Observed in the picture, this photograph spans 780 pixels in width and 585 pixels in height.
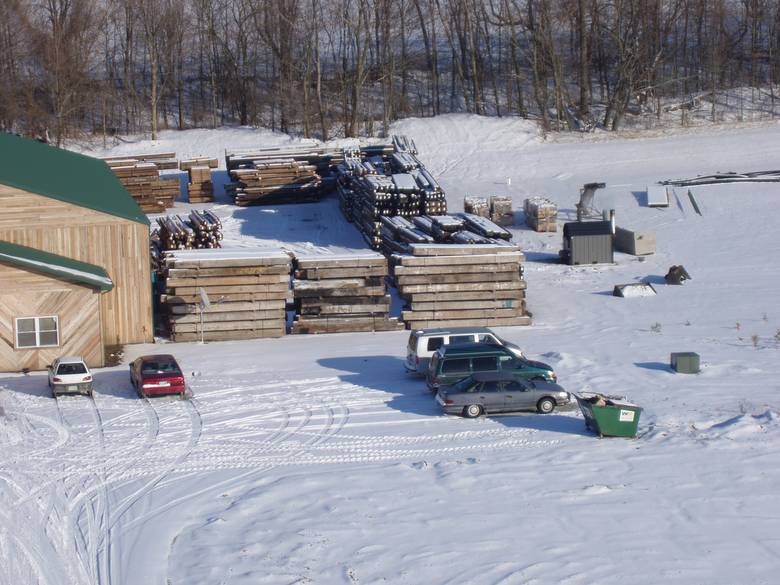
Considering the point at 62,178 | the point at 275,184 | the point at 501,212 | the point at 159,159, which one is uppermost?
the point at 159,159

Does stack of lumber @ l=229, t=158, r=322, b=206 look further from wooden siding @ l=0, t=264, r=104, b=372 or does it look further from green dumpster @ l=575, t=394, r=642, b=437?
green dumpster @ l=575, t=394, r=642, b=437

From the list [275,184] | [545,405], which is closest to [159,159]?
[275,184]

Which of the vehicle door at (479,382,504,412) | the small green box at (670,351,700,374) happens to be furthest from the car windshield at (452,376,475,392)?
the small green box at (670,351,700,374)

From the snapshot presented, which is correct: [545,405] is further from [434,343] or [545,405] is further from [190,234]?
[190,234]

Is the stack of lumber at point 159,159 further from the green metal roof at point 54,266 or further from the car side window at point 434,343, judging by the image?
the car side window at point 434,343

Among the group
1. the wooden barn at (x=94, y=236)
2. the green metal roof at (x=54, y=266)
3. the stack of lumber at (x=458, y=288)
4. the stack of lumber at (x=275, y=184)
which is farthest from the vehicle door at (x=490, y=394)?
the stack of lumber at (x=275, y=184)

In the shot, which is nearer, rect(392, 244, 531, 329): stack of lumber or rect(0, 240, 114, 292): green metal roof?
rect(0, 240, 114, 292): green metal roof
